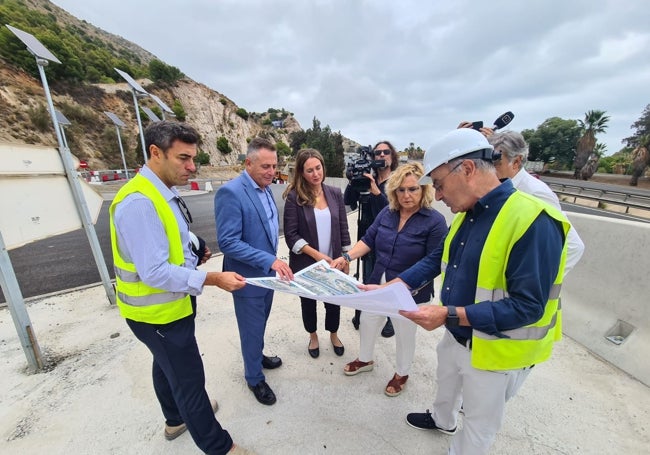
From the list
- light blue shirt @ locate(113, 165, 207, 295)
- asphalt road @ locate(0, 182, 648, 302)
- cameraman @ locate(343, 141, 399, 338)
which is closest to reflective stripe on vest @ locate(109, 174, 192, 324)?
light blue shirt @ locate(113, 165, 207, 295)

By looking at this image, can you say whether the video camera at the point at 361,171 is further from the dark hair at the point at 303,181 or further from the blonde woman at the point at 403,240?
the blonde woman at the point at 403,240

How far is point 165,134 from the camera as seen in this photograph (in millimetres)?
1456

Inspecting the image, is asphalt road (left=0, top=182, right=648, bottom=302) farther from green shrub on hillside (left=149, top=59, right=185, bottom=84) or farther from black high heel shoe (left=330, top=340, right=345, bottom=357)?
green shrub on hillside (left=149, top=59, right=185, bottom=84)

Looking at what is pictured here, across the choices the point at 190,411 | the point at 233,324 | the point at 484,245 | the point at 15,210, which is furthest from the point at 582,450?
the point at 15,210

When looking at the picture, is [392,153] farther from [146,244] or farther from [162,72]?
[162,72]

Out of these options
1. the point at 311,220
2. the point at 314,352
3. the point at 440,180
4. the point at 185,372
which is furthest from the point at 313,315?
the point at 440,180

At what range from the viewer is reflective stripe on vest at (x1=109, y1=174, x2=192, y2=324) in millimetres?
1432

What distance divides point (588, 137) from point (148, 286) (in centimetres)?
5353

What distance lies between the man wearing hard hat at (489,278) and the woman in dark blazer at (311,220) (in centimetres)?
126

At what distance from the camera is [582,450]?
1.85 metres

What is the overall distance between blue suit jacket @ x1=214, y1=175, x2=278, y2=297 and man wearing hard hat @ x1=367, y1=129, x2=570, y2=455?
116cm

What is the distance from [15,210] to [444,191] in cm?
358

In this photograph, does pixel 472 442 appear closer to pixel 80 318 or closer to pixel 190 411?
pixel 190 411

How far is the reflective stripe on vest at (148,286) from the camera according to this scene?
4.70ft
